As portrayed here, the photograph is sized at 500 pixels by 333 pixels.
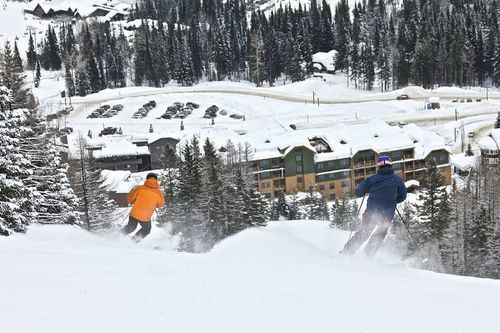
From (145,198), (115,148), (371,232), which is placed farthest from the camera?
(115,148)

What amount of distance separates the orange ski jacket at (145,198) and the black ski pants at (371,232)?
10.5 feet

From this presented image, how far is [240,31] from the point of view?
109938mm

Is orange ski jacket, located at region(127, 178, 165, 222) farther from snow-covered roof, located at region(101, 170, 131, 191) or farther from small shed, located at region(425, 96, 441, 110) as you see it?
small shed, located at region(425, 96, 441, 110)

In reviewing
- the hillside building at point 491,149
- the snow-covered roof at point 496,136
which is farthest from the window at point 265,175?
the snow-covered roof at point 496,136

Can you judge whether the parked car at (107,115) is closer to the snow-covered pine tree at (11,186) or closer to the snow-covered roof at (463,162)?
the snow-covered roof at (463,162)

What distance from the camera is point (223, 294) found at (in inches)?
196

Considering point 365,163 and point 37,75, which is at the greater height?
point 37,75

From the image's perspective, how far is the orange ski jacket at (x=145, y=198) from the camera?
8953 millimetres

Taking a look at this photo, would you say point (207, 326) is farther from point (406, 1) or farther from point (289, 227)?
point (406, 1)

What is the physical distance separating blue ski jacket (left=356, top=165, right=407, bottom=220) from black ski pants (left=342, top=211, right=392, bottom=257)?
0.12 metres

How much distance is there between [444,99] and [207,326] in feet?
262

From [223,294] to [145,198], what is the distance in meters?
4.31

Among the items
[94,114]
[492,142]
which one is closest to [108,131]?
[94,114]

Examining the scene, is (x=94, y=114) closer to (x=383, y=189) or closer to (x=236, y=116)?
(x=236, y=116)
